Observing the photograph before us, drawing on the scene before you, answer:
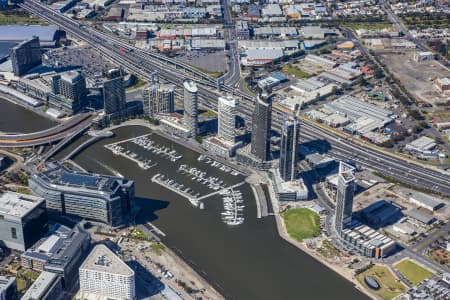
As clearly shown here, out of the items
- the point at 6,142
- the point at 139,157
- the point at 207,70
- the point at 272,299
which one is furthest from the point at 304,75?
the point at 272,299

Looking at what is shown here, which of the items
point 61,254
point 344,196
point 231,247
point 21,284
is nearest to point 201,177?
point 231,247

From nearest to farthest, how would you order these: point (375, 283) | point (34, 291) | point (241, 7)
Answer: point (34, 291) → point (375, 283) → point (241, 7)

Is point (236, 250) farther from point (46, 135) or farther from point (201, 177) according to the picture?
point (46, 135)

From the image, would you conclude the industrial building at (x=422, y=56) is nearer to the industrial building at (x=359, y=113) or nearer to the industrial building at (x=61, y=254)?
the industrial building at (x=359, y=113)

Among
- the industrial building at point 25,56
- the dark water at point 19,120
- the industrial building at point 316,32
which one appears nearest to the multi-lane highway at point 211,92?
the industrial building at point 25,56

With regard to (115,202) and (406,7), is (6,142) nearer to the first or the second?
(115,202)
